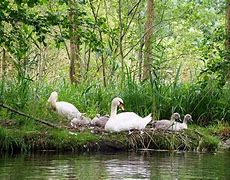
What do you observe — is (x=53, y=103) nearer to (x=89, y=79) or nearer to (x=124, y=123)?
(x=124, y=123)

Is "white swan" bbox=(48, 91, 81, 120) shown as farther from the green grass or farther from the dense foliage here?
the dense foliage

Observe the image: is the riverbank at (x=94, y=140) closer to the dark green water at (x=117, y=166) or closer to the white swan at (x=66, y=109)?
the dark green water at (x=117, y=166)

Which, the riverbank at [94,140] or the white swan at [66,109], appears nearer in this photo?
the riverbank at [94,140]

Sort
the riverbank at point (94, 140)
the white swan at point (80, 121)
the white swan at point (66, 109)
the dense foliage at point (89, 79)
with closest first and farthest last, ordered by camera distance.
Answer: the riverbank at point (94, 140) < the dense foliage at point (89, 79) < the white swan at point (80, 121) < the white swan at point (66, 109)

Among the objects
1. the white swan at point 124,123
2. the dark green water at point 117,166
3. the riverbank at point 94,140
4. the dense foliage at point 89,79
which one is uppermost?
the dense foliage at point 89,79

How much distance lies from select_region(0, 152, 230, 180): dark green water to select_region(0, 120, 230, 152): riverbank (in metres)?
0.67

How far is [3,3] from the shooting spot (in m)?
11.5

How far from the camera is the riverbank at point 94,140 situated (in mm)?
11936

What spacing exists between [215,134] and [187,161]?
16.6ft

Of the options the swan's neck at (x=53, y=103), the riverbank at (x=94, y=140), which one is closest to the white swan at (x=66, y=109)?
the swan's neck at (x=53, y=103)

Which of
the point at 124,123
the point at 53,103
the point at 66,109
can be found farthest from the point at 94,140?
the point at 53,103

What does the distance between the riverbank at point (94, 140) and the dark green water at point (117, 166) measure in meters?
0.67

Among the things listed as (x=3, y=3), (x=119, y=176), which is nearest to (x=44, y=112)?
(x=3, y=3)

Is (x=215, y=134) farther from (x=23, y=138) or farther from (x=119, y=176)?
(x=119, y=176)
